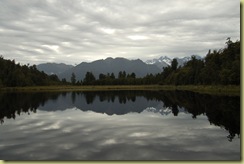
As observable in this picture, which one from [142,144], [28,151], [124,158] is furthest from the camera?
[142,144]

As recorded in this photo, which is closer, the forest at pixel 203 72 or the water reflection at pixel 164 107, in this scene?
the water reflection at pixel 164 107

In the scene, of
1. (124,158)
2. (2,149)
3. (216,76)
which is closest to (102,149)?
(124,158)

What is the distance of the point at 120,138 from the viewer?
833 inches

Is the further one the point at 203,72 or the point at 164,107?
the point at 203,72

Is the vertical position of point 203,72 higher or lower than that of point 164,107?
higher

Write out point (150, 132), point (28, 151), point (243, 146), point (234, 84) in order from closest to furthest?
point (243, 146)
point (28, 151)
point (150, 132)
point (234, 84)

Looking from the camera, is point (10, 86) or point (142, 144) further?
point (10, 86)

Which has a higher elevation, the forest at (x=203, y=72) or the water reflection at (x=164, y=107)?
the forest at (x=203, y=72)

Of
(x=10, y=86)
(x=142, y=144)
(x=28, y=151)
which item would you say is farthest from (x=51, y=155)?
(x=10, y=86)

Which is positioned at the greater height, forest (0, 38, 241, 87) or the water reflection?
forest (0, 38, 241, 87)

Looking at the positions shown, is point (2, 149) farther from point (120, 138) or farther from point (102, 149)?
point (120, 138)

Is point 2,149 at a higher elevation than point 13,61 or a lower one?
lower

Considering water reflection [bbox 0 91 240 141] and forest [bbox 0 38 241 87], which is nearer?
water reflection [bbox 0 91 240 141]

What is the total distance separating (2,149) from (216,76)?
92133mm
